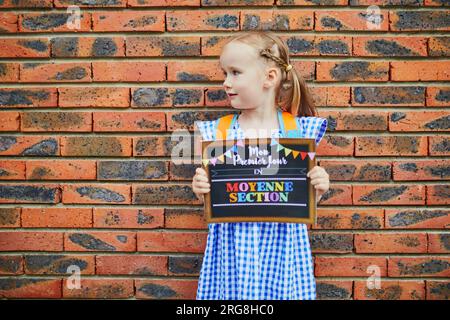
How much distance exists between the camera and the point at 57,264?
2.27m

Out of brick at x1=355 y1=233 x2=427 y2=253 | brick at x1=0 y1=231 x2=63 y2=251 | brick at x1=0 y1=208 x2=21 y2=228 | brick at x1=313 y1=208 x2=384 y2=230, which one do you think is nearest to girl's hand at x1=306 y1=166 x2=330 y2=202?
brick at x1=313 y1=208 x2=384 y2=230

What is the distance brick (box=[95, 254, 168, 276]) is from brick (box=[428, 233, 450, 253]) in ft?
4.09

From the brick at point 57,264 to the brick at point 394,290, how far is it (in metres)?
1.28

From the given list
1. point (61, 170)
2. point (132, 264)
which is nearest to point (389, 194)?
point (132, 264)

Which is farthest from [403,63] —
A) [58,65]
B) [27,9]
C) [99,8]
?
[27,9]

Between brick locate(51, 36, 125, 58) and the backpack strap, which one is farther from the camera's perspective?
brick locate(51, 36, 125, 58)

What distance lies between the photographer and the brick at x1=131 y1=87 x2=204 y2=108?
2217 millimetres

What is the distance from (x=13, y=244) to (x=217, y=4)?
1490 millimetres

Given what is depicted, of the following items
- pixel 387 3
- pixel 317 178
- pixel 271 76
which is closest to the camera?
pixel 317 178

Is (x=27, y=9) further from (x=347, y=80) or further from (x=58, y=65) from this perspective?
(x=347, y=80)

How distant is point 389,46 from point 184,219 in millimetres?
1247

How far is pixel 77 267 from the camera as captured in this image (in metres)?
2.26

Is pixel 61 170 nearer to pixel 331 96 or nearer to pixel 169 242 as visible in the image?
pixel 169 242

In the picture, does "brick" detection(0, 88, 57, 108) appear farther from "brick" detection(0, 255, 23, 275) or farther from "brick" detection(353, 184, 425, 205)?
"brick" detection(353, 184, 425, 205)
